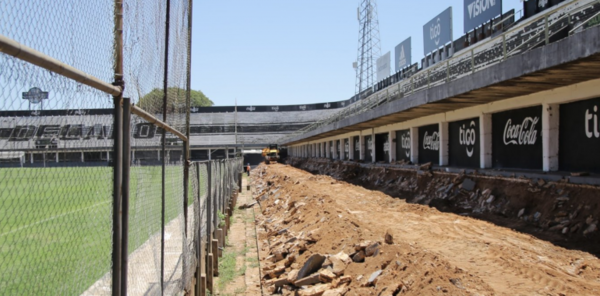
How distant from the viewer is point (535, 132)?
1595 centimetres

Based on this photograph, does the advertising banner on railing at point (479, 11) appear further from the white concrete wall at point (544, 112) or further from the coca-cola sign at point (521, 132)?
the coca-cola sign at point (521, 132)

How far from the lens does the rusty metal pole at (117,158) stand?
3.16 metres

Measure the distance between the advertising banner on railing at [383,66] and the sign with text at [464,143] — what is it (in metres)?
38.9

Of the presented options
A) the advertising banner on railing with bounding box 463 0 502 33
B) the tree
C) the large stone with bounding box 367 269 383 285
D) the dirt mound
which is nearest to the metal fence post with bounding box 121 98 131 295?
the tree

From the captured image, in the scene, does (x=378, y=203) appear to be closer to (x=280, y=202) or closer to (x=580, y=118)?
(x=280, y=202)

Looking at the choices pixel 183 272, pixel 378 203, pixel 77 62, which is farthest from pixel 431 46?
pixel 77 62

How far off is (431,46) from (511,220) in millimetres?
33383

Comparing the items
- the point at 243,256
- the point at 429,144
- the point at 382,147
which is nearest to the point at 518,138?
the point at 429,144

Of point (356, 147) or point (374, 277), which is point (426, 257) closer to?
point (374, 277)

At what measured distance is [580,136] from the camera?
13852mm

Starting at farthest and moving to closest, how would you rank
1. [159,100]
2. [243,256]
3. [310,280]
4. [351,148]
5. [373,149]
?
[351,148]
[373,149]
[243,256]
[310,280]
[159,100]

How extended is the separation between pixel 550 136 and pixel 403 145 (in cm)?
1495

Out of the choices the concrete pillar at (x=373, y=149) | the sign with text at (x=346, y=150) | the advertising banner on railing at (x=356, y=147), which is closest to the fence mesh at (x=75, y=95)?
the concrete pillar at (x=373, y=149)

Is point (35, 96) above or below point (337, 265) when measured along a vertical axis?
above
